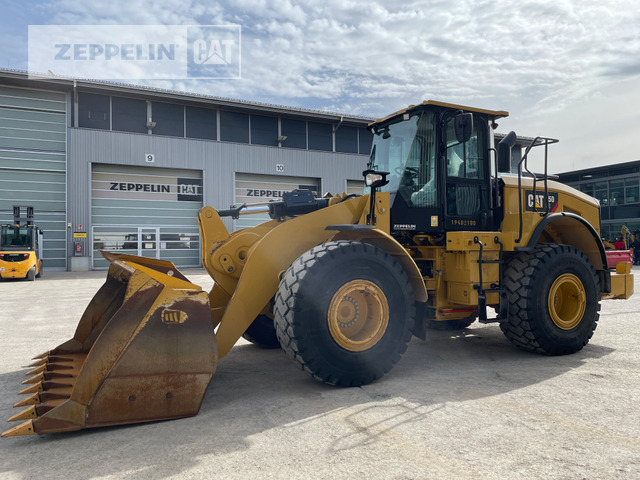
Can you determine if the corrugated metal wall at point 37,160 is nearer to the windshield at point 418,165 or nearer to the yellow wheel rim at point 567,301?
the windshield at point 418,165

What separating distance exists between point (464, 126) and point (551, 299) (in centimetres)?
218

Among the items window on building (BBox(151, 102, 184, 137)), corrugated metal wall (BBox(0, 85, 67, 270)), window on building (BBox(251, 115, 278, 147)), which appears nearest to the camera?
corrugated metal wall (BBox(0, 85, 67, 270))

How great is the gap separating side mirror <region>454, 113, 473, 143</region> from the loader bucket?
290 cm

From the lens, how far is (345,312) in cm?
419

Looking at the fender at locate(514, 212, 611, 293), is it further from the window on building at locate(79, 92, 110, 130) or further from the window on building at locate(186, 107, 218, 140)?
the window on building at locate(79, 92, 110, 130)

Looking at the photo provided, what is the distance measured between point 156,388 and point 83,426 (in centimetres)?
49

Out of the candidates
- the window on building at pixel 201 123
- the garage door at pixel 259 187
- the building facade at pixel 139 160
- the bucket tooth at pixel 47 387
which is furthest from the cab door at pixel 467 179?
the window on building at pixel 201 123

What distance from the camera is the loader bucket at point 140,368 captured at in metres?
3.07

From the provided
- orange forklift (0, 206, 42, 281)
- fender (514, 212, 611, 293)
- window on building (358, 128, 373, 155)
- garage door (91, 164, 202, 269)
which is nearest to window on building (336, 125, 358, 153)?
window on building (358, 128, 373, 155)

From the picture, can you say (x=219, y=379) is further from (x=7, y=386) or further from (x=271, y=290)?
(x=7, y=386)

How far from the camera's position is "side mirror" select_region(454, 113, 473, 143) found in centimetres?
461

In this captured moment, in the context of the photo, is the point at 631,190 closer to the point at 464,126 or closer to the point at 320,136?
the point at 320,136

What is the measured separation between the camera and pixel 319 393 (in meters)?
3.95

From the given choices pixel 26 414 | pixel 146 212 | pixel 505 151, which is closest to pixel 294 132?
pixel 146 212
